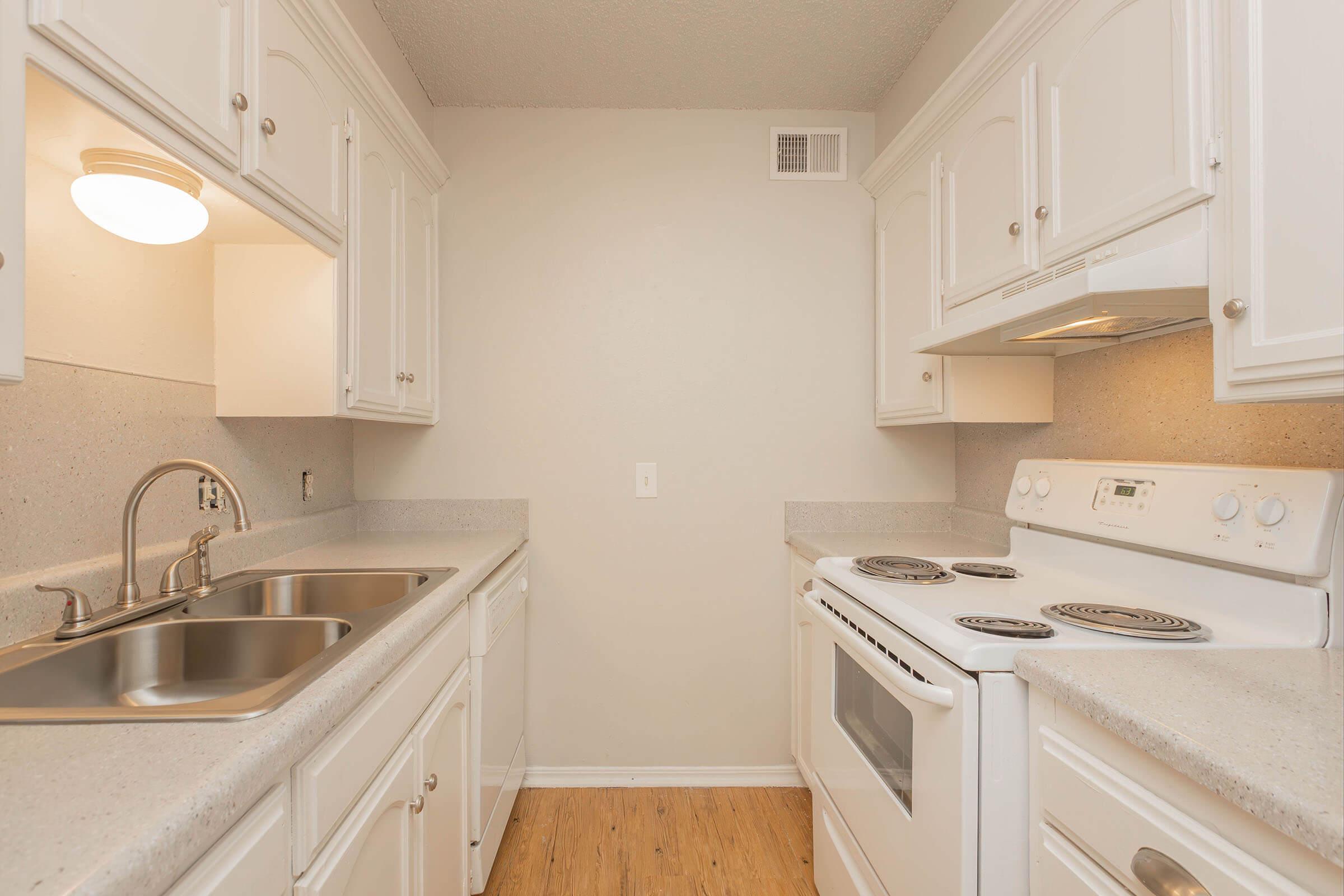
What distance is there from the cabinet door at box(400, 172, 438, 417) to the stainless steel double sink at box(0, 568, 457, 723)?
2.20ft

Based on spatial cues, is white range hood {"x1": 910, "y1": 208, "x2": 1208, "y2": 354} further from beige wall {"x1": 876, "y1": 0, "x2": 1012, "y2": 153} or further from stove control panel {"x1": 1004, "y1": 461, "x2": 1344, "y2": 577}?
beige wall {"x1": 876, "y1": 0, "x2": 1012, "y2": 153}

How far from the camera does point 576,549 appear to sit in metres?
2.29

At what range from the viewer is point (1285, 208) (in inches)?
33.0

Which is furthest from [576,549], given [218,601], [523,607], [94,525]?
[94,525]

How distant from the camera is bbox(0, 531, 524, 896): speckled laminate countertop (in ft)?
1.57

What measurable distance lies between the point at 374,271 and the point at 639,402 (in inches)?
38.4

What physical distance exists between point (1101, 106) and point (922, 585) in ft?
3.35

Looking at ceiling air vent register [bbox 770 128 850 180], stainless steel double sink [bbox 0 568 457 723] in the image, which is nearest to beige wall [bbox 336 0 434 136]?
ceiling air vent register [bbox 770 128 850 180]

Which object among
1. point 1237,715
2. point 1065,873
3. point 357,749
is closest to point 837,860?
point 1065,873

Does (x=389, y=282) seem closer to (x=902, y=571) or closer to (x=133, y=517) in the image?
(x=133, y=517)

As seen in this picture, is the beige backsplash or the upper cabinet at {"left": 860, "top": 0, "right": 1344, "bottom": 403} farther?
the beige backsplash

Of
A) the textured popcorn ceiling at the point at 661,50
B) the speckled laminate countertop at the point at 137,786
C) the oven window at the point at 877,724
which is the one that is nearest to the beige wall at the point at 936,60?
the textured popcorn ceiling at the point at 661,50

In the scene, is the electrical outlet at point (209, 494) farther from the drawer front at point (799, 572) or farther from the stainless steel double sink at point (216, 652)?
the drawer front at point (799, 572)

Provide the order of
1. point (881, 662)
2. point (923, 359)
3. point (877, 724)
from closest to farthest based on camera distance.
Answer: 1. point (881, 662)
2. point (877, 724)
3. point (923, 359)
